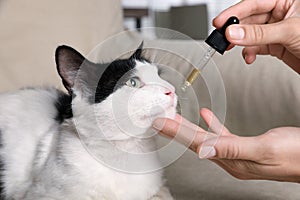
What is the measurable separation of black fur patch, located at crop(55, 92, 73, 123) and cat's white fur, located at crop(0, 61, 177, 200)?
13mm

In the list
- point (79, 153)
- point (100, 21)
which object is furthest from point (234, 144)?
point (100, 21)

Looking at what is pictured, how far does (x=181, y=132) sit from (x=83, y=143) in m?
0.20

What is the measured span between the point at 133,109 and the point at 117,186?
0.57ft

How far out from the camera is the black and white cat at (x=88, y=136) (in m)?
0.77

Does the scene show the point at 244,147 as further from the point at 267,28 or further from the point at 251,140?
the point at 267,28

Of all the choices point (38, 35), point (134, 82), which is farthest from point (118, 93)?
point (38, 35)

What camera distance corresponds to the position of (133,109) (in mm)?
753

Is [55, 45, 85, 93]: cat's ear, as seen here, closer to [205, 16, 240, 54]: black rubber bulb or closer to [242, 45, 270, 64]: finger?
[205, 16, 240, 54]: black rubber bulb

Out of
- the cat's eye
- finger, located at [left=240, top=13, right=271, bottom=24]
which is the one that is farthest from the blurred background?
the cat's eye

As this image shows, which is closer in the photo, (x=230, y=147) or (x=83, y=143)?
(x=230, y=147)

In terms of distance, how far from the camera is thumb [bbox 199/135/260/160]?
719 millimetres

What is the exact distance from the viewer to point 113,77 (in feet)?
2.66

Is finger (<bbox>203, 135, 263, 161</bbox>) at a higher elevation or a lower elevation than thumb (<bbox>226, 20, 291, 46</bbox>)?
lower

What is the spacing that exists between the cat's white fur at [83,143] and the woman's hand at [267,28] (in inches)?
5.9
